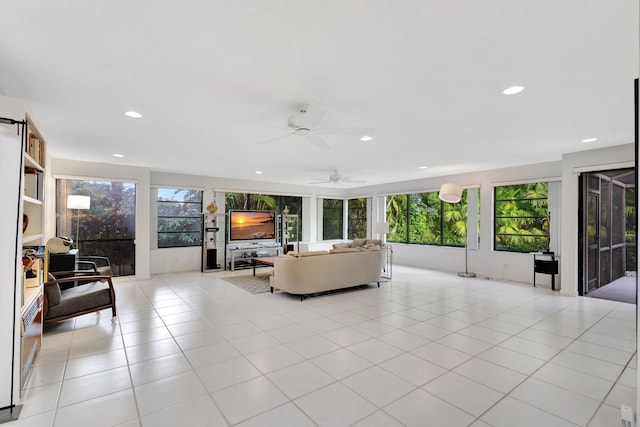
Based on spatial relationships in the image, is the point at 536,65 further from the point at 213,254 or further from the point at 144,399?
the point at 213,254

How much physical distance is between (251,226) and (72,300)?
5257 millimetres

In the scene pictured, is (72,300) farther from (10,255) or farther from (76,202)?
(76,202)

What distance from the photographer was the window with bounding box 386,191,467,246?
864 centimetres

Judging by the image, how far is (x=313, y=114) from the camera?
287cm

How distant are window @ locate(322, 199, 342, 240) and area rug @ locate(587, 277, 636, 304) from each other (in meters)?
7.12

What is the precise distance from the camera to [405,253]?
902 cm

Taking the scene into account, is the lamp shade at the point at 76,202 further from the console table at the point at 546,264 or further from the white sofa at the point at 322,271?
the console table at the point at 546,264

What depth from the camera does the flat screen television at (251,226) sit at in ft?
28.0

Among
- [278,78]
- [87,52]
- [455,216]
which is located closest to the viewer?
[87,52]

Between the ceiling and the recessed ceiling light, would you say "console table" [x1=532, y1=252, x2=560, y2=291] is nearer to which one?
the ceiling

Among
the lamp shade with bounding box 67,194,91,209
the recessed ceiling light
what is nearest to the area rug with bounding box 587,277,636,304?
the recessed ceiling light

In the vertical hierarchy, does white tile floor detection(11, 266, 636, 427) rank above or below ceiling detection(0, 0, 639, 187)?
below

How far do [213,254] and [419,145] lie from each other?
5.86m

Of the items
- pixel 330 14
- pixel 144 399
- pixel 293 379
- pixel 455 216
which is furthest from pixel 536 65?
pixel 455 216
